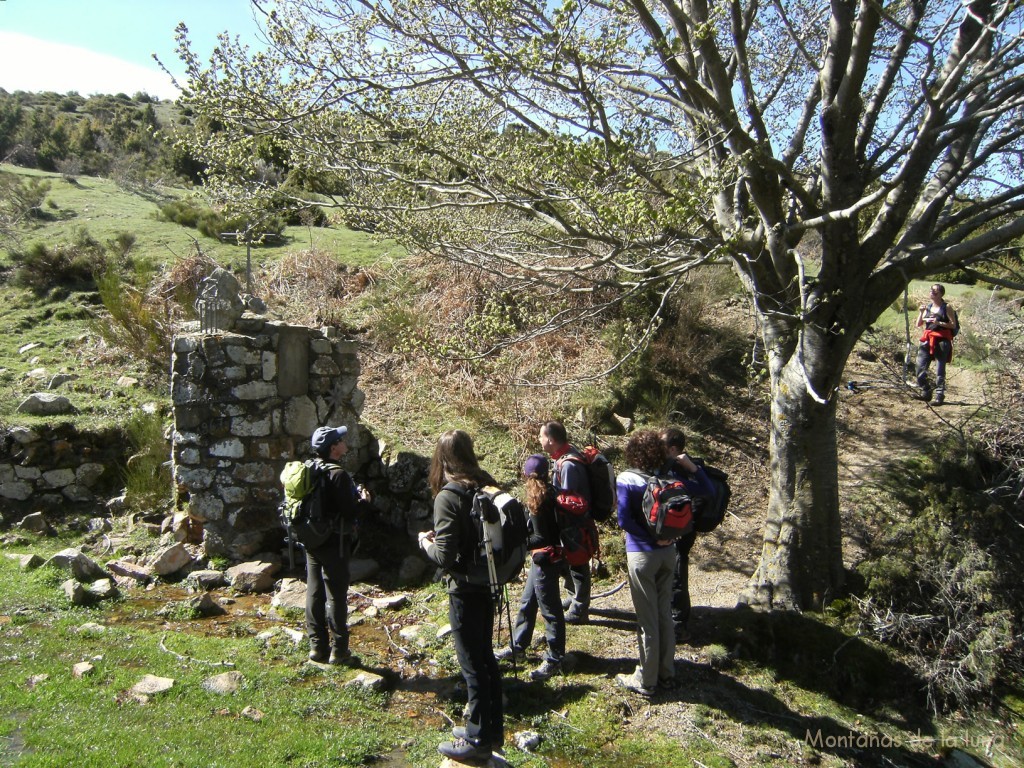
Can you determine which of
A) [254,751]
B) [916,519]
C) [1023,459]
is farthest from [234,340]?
[1023,459]

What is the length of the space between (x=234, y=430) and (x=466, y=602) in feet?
14.1

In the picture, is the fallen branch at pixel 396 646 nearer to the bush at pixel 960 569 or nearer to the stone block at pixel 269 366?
the stone block at pixel 269 366

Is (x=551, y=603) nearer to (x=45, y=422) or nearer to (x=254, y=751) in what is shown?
(x=254, y=751)

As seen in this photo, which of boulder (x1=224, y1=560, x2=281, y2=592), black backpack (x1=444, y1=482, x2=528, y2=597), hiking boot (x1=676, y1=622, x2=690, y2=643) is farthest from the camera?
boulder (x1=224, y1=560, x2=281, y2=592)

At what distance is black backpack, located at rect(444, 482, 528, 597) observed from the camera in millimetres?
4121

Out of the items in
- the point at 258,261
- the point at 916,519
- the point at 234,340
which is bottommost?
the point at 916,519

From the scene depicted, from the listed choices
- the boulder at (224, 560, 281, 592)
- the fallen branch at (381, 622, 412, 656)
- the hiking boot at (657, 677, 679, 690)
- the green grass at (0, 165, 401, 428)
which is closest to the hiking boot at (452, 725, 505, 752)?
the hiking boot at (657, 677, 679, 690)

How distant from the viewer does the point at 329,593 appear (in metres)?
5.37

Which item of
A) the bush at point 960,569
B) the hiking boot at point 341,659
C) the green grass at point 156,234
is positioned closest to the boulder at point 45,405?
the green grass at point 156,234

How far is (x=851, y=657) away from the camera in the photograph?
19.1ft

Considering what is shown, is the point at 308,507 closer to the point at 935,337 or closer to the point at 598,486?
the point at 598,486

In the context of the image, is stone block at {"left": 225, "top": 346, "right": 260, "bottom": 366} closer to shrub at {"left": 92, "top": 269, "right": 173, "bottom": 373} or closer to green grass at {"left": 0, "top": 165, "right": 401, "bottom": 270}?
shrub at {"left": 92, "top": 269, "right": 173, "bottom": 373}

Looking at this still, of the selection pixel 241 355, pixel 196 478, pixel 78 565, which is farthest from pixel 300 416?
pixel 78 565

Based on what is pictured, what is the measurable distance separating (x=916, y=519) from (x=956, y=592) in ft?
3.03
